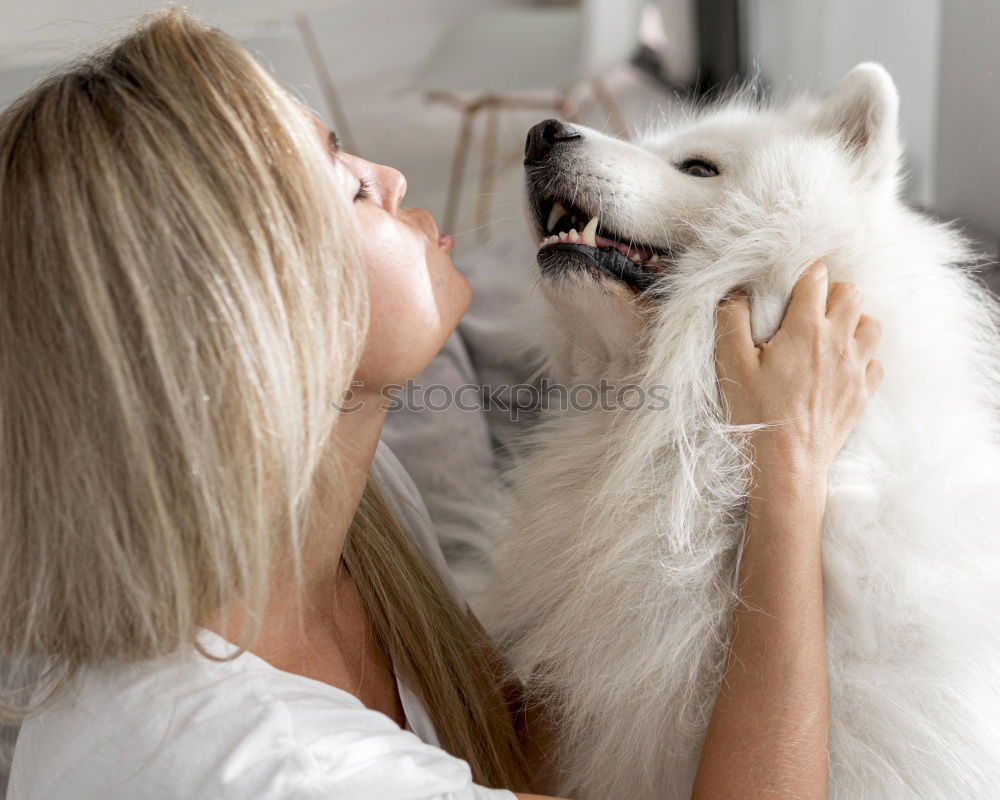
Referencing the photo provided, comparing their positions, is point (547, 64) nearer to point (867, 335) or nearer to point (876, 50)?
point (876, 50)

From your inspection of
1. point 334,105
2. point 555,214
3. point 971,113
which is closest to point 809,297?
point 555,214

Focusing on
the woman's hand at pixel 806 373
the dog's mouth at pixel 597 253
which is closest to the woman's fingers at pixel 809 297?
the woman's hand at pixel 806 373

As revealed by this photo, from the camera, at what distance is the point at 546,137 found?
45.6 inches

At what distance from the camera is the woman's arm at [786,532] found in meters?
0.89

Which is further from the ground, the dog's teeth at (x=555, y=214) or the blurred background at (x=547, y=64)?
the dog's teeth at (x=555, y=214)

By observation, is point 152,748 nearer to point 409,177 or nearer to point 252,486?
point 252,486

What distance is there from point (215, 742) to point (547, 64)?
331 centimetres

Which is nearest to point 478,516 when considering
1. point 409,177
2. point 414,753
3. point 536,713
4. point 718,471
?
point 536,713

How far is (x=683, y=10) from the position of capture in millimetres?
4719

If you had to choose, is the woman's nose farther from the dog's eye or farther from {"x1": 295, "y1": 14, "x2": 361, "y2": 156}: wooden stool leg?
{"x1": 295, "y1": 14, "x2": 361, "y2": 156}: wooden stool leg

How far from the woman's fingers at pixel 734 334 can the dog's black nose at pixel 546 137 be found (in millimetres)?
297

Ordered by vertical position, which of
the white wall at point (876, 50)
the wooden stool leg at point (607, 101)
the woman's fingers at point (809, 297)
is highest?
the woman's fingers at point (809, 297)

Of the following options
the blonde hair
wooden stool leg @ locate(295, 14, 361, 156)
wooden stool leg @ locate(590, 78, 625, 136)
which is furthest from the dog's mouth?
wooden stool leg @ locate(295, 14, 361, 156)

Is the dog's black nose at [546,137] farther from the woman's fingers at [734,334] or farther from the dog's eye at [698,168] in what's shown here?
the woman's fingers at [734,334]
